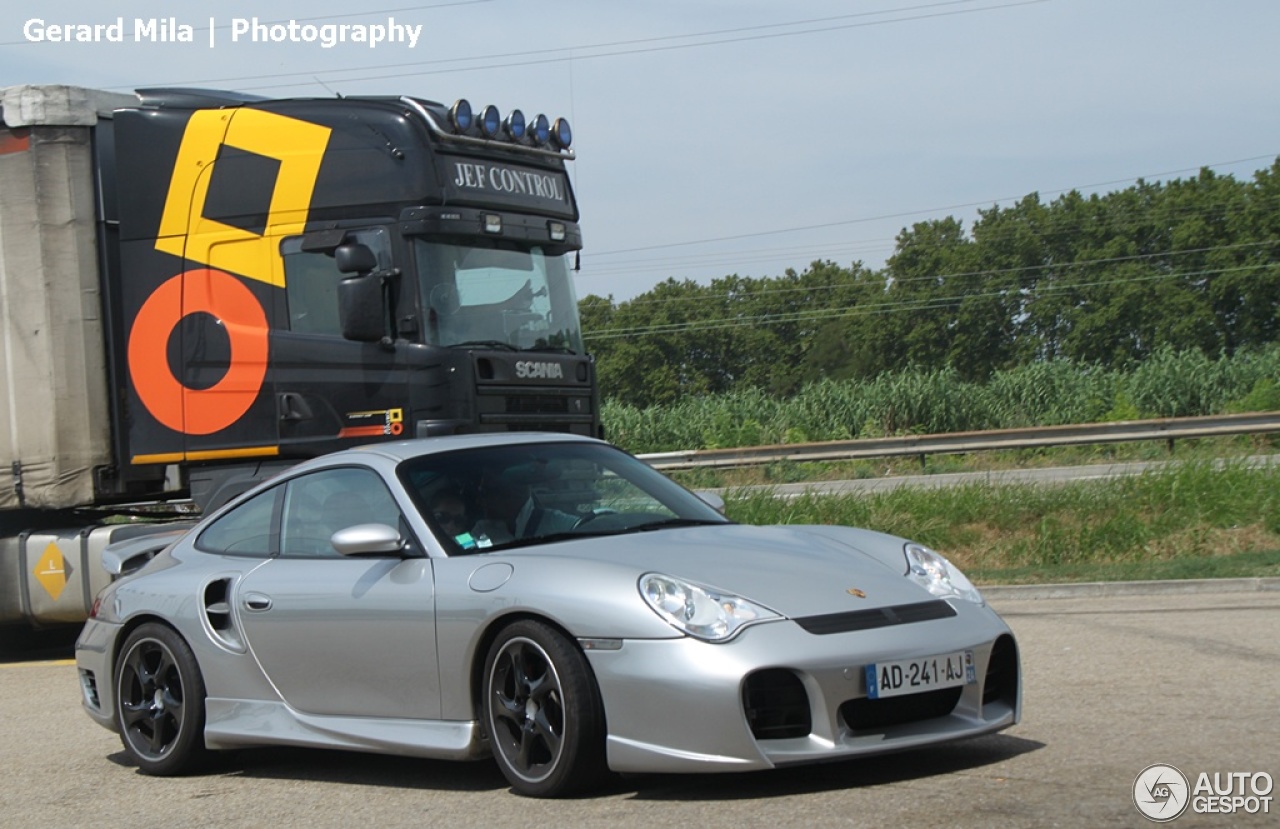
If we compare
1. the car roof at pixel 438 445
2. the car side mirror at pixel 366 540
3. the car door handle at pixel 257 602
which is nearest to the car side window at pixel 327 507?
the car roof at pixel 438 445

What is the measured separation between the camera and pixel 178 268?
11414 mm

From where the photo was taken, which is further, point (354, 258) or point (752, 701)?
point (354, 258)

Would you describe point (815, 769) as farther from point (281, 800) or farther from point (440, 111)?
point (440, 111)

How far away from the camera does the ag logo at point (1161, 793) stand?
4.68 metres

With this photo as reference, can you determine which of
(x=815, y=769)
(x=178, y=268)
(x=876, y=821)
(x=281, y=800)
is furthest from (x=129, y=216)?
(x=876, y=821)

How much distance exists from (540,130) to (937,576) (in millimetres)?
6907

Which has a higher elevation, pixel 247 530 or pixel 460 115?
pixel 460 115

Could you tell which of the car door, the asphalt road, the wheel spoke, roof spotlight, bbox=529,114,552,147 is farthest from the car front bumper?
roof spotlight, bbox=529,114,552,147

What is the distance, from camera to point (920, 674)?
5391 mm

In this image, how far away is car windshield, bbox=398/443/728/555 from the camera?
20.5 feet

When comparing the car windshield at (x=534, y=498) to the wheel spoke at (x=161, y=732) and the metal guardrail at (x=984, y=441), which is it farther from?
the metal guardrail at (x=984, y=441)

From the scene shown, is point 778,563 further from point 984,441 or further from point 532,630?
point 984,441

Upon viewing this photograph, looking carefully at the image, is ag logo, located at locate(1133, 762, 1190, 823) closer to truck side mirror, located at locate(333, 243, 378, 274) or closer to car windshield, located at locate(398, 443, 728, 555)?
car windshield, located at locate(398, 443, 728, 555)

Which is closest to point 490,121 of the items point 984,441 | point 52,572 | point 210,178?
point 210,178
